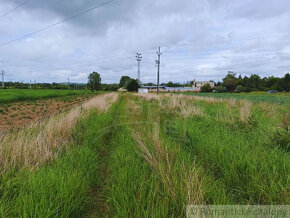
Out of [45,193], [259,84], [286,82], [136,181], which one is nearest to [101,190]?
[136,181]

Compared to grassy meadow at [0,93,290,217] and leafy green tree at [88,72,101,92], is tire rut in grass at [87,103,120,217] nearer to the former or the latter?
grassy meadow at [0,93,290,217]

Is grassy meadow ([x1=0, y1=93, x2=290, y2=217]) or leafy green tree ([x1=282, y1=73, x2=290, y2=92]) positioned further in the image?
leafy green tree ([x1=282, y1=73, x2=290, y2=92])

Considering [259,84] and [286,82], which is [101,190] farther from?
[259,84]

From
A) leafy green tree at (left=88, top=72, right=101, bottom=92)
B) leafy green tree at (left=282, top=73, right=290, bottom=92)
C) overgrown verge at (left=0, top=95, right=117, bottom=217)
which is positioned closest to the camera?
overgrown verge at (left=0, top=95, right=117, bottom=217)

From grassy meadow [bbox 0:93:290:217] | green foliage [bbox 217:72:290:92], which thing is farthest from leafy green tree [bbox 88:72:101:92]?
grassy meadow [bbox 0:93:290:217]

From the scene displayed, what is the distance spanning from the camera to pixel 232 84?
82.6 meters

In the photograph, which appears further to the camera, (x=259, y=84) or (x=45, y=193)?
(x=259, y=84)

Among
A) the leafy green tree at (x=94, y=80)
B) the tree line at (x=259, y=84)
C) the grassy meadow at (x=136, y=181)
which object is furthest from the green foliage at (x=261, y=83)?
the leafy green tree at (x=94, y=80)

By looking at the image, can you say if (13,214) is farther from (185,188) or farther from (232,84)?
(232,84)

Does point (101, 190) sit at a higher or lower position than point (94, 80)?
lower

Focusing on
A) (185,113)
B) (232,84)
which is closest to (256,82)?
(232,84)

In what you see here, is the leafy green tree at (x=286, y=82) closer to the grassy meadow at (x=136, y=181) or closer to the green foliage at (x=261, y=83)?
the green foliage at (x=261, y=83)

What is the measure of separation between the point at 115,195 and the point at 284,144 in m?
3.19

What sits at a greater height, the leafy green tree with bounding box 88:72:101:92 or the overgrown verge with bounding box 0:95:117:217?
the leafy green tree with bounding box 88:72:101:92
